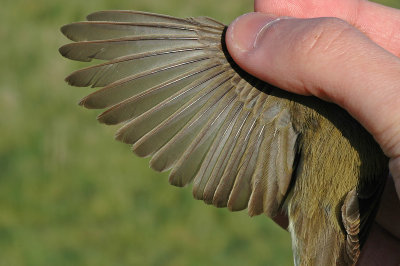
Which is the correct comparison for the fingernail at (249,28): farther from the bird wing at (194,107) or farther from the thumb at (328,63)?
the bird wing at (194,107)

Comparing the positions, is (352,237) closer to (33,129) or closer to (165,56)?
(165,56)

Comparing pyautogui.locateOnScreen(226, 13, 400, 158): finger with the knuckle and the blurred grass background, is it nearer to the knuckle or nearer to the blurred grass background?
the knuckle

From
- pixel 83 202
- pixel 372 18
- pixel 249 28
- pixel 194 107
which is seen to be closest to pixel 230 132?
pixel 194 107

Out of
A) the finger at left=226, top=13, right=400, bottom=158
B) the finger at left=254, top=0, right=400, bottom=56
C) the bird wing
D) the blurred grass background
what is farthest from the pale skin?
the blurred grass background

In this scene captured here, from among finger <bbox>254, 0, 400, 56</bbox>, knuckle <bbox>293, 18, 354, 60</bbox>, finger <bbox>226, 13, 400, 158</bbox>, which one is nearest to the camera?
finger <bbox>226, 13, 400, 158</bbox>

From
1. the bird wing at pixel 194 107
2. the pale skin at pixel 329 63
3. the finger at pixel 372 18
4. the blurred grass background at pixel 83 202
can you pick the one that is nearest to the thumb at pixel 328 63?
the pale skin at pixel 329 63

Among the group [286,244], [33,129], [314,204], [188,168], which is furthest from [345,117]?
[33,129]

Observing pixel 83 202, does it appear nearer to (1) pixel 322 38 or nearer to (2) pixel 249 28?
(2) pixel 249 28
